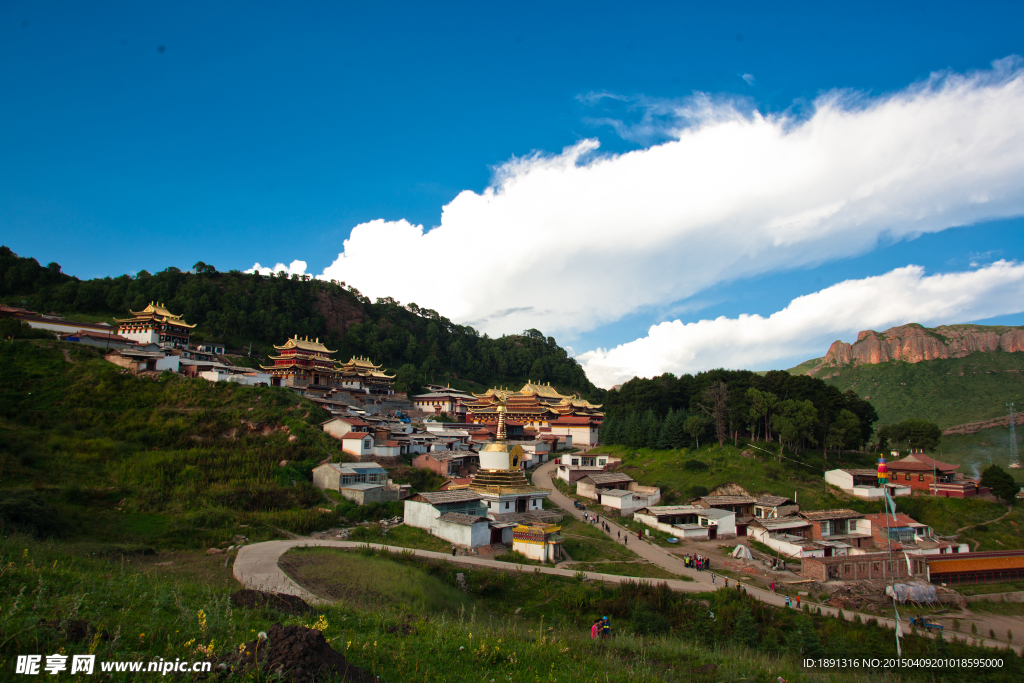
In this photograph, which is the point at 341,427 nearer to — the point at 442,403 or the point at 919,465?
the point at 442,403

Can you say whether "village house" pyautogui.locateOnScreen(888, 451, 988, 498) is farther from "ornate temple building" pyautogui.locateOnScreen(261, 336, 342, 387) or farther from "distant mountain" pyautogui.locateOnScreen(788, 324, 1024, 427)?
"ornate temple building" pyautogui.locateOnScreen(261, 336, 342, 387)

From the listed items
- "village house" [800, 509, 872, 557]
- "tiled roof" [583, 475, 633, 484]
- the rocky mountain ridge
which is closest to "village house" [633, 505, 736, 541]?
"village house" [800, 509, 872, 557]

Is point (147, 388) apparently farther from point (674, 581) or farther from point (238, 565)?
point (674, 581)

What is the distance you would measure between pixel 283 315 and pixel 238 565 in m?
72.6

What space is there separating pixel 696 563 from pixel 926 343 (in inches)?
3626

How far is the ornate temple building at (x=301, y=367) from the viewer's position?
5934 centimetres

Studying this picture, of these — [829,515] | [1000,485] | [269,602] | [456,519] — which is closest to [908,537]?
[829,515]

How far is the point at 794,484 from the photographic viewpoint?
131 feet

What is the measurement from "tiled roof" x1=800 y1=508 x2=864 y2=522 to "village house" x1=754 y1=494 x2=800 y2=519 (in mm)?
1631

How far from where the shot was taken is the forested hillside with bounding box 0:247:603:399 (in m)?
69.1

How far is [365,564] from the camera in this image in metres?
17.8

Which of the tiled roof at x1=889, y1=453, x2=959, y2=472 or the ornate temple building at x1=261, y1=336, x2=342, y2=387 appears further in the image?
the ornate temple building at x1=261, y1=336, x2=342, y2=387

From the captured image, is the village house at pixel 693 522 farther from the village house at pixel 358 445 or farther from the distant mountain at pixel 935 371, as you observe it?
the distant mountain at pixel 935 371

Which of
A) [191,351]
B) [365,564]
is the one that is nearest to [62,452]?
[365,564]
